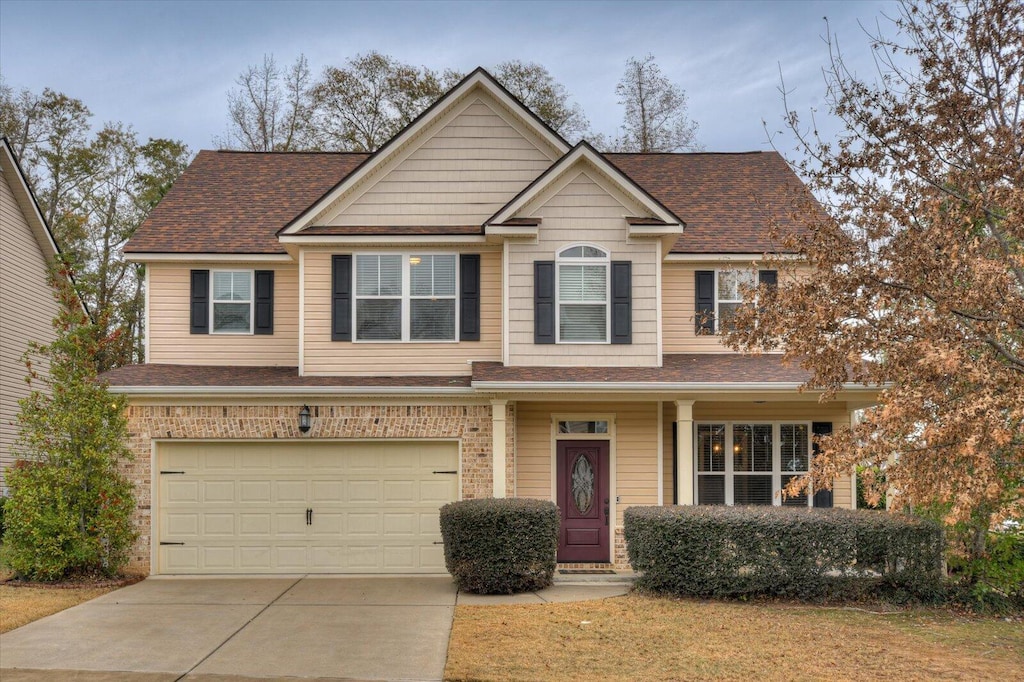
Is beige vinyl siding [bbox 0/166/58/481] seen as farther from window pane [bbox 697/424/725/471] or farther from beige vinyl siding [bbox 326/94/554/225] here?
window pane [bbox 697/424/725/471]

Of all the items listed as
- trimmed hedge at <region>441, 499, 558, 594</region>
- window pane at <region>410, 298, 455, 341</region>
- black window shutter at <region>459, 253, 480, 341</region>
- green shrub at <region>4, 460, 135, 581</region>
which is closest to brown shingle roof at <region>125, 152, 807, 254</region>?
black window shutter at <region>459, 253, 480, 341</region>

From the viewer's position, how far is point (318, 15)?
2127 centimetres

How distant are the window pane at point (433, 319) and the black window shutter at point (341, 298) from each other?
3.44 feet

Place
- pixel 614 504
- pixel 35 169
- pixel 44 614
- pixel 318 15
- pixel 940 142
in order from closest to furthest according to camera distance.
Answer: pixel 940 142, pixel 44 614, pixel 614 504, pixel 318 15, pixel 35 169

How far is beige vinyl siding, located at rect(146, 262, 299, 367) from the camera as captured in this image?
1591 centimetres

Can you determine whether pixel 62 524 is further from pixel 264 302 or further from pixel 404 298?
pixel 404 298

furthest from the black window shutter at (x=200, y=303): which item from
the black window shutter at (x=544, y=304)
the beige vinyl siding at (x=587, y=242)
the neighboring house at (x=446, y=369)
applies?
the black window shutter at (x=544, y=304)

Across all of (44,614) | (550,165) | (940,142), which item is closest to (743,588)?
(940,142)

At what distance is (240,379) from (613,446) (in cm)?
611

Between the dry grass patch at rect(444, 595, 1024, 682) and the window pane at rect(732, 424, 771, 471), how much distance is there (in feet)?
13.5

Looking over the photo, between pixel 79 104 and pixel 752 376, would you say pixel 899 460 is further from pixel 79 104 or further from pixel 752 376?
pixel 79 104

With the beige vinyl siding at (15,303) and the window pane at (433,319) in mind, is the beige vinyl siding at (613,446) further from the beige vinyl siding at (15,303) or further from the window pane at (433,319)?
the beige vinyl siding at (15,303)

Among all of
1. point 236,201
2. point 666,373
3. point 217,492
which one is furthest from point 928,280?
point 236,201

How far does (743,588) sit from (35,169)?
2738cm
